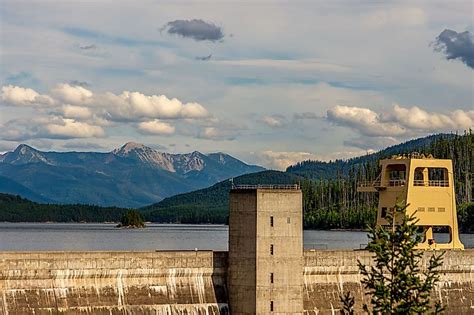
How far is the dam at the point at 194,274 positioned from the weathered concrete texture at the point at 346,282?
1081mm

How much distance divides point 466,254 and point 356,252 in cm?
940

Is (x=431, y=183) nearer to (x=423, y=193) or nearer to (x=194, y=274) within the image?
(x=423, y=193)

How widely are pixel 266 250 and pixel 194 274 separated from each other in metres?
4.93

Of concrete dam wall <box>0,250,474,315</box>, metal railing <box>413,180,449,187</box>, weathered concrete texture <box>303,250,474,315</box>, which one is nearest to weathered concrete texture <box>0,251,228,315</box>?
concrete dam wall <box>0,250,474,315</box>

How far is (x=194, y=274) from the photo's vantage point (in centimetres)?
5984

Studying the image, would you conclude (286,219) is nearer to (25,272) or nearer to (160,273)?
(160,273)

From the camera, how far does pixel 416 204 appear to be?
227ft

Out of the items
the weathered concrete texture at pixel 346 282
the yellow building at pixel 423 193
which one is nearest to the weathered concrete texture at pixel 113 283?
the weathered concrete texture at pixel 346 282

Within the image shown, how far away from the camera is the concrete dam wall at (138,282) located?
2148 inches

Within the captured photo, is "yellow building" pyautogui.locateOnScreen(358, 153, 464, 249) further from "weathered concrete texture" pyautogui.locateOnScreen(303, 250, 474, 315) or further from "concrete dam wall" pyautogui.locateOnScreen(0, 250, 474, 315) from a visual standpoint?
"concrete dam wall" pyautogui.locateOnScreen(0, 250, 474, 315)

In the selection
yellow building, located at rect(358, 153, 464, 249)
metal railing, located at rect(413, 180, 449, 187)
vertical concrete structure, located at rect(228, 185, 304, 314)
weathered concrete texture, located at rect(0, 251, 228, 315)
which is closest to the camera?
weathered concrete texture, located at rect(0, 251, 228, 315)

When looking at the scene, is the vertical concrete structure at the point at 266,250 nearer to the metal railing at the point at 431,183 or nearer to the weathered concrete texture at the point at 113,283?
the weathered concrete texture at the point at 113,283

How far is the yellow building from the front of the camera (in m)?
69.2

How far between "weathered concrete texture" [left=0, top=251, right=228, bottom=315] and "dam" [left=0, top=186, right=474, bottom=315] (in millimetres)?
57
